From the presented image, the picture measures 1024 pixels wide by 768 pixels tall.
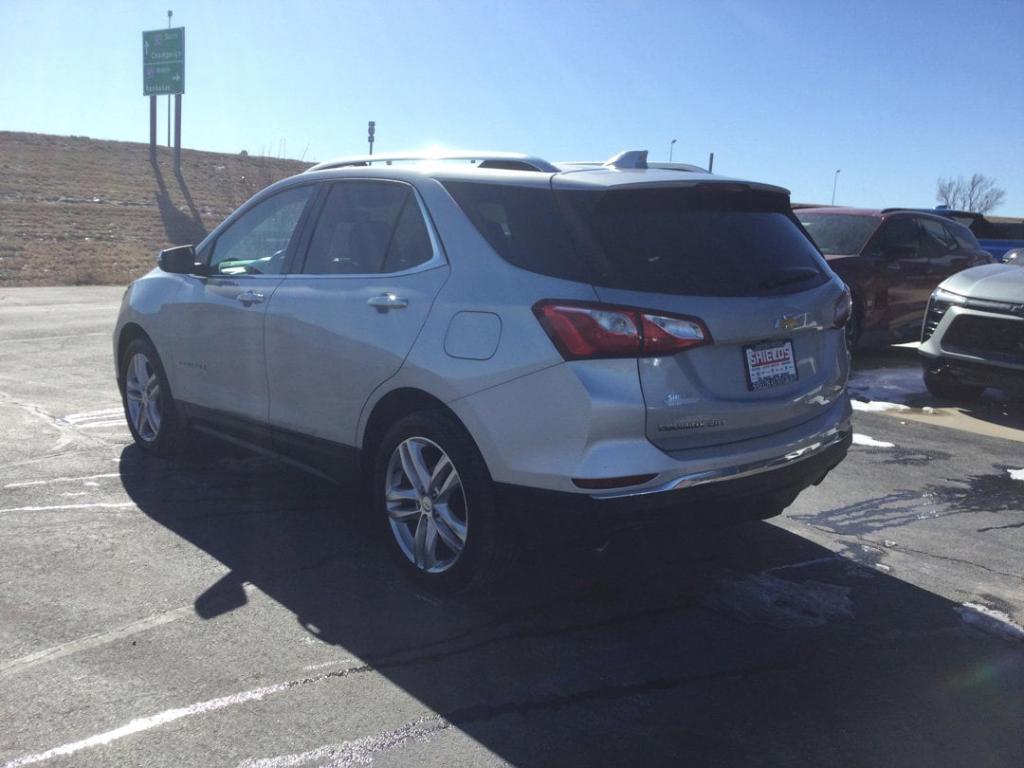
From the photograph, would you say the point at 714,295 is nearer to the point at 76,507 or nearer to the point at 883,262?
the point at 76,507

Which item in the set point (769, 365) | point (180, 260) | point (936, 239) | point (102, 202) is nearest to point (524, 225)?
point (769, 365)

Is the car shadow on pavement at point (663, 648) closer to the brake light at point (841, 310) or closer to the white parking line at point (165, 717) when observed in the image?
the white parking line at point (165, 717)

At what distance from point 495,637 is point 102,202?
4044 cm

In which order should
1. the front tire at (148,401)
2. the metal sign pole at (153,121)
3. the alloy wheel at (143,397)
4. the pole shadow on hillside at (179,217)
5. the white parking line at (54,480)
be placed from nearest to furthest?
the white parking line at (54,480), the front tire at (148,401), the alloy wheel at (143,397), the pole shadow on hillside at (179,217), the metal sign pole at (153,121)

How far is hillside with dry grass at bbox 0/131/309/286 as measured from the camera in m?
24.7

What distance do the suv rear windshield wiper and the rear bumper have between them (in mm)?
665

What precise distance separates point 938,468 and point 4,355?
28.4ft

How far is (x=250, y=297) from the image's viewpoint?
519 cm

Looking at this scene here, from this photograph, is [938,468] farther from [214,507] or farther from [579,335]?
[214,507]

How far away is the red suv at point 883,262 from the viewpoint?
35.0ft

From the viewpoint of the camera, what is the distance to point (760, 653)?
12.3ft

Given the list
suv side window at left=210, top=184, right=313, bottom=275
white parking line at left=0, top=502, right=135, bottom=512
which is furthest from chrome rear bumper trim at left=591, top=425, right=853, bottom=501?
white parking line at left=0, top=502, right=135, bottom=512

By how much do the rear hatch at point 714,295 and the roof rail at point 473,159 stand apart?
1.38ft

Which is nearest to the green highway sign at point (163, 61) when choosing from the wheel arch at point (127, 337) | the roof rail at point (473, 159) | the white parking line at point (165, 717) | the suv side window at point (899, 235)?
the suv side window at point (899, 235)
